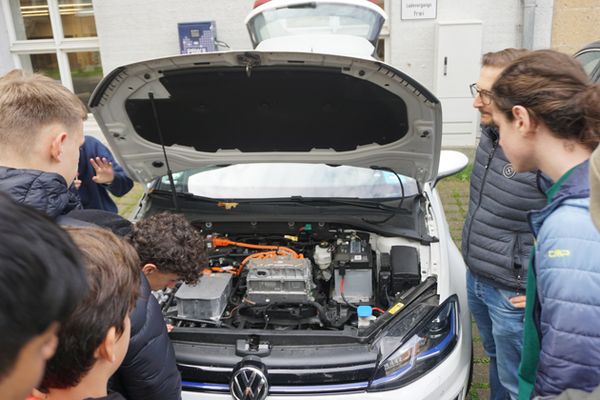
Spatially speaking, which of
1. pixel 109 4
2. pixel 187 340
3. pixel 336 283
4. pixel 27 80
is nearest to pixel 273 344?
pixel 187 340

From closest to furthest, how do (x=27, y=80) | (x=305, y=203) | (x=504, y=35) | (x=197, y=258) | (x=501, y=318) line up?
1. (x=27, y=80)
2. (x=197, y=258)
3. (x=501, y=318)
4. (x=305, y=203)
5. (x=504, y=35)

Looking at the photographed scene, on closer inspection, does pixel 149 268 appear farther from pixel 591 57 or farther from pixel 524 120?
pixel 591 57

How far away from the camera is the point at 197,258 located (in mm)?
2252

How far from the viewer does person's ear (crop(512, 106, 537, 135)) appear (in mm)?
1626

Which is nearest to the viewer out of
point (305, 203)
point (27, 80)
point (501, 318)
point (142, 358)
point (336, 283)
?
point (142, 358)

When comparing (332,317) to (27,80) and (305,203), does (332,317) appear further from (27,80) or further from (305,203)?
(27,80)

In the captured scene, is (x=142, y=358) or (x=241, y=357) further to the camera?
(x=241, y=357)

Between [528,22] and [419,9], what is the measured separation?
1.51 metres

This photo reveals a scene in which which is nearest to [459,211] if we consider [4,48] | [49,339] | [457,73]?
[457,73]

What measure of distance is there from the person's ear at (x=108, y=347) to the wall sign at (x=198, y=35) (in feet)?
23.5

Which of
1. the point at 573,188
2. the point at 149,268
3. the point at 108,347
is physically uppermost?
the point at 573,188

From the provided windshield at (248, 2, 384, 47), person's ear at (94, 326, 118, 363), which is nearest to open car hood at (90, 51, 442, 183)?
windshield at (248, 2, 384, 47)

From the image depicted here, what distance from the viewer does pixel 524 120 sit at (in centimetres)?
164

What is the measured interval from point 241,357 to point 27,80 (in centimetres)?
143
